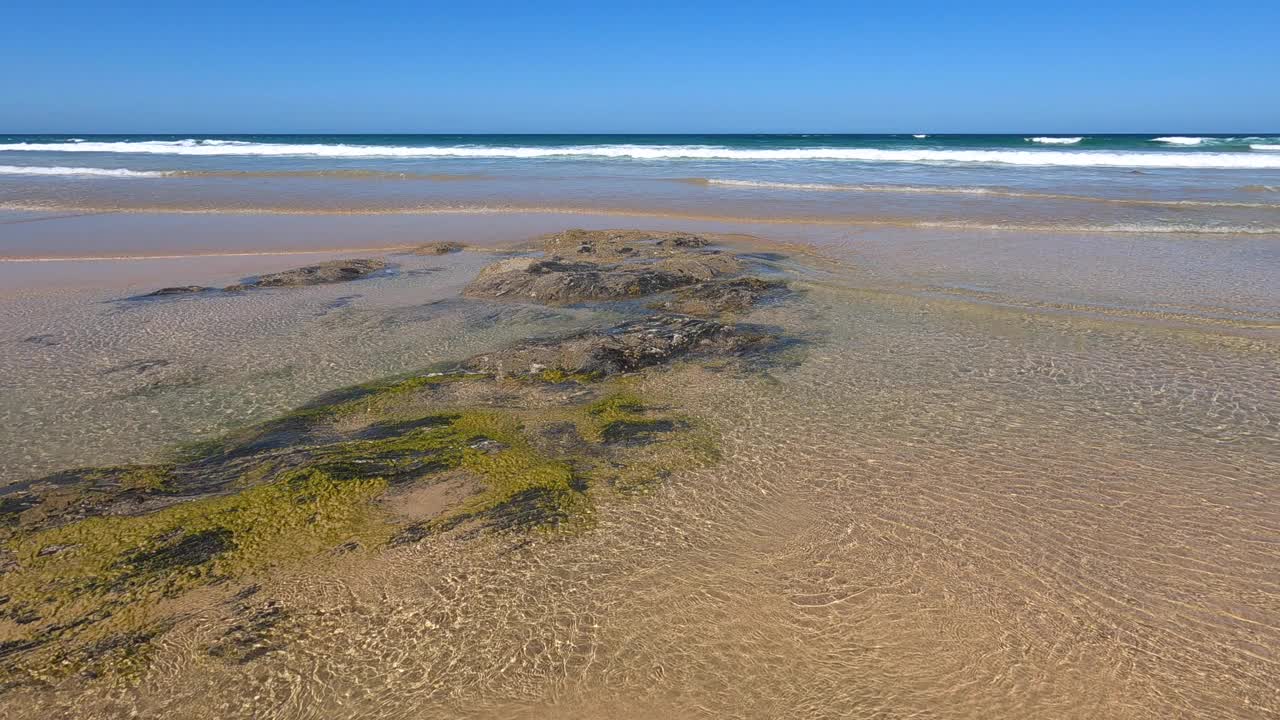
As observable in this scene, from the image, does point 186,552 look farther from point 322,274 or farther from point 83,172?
point 83,172

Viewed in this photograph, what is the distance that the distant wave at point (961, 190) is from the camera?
1756 centimetres

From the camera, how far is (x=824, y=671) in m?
2.59

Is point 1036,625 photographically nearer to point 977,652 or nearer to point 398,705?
point 977,652

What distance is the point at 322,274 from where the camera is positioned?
899 cm

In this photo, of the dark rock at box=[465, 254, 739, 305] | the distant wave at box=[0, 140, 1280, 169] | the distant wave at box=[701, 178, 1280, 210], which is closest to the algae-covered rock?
the dark rock at box=[465, 254, 739, 305]

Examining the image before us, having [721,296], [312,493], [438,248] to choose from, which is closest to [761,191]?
[438,248]

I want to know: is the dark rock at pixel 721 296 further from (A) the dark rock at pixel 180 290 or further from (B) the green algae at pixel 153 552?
(A) the dark rock at pixel 180 290

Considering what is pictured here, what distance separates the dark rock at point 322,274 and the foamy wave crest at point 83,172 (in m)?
23.0

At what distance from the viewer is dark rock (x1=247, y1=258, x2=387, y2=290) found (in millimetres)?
8664

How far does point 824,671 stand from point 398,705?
1526mm

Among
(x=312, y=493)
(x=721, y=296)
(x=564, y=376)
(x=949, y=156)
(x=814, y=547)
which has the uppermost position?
(x=949, y=156)

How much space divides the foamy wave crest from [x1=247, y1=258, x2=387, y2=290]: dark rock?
2301 cm

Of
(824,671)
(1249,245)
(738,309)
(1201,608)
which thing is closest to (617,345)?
(738,309)

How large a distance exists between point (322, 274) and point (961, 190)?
19097 mm
